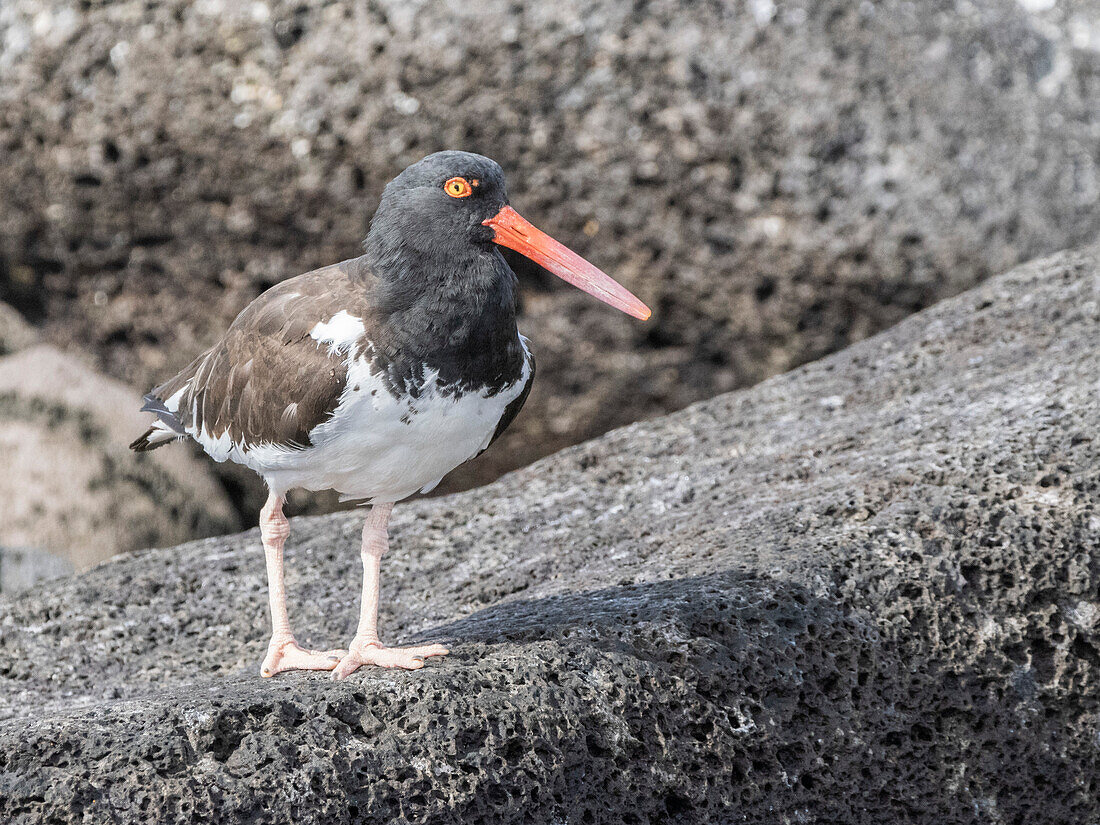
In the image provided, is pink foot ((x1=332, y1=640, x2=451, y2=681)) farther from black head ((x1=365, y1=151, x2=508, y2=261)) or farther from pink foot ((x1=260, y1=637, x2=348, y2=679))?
black head ((x1=365, y1=151, x2=508, y2=261))

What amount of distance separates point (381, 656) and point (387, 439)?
69 cm

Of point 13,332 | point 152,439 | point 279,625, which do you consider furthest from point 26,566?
point 279,625

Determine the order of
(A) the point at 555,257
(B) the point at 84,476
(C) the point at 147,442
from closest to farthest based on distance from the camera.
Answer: (A) the point at 555,257 → (C) the point at 147,442 → (B) the point at 84,476

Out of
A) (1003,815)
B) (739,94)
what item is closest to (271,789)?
(1003,815)

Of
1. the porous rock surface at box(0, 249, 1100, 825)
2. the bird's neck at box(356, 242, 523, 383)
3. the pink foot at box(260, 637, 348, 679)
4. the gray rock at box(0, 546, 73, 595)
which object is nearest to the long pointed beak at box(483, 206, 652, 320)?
the bird's neck at box(356, 242, 523, 383)

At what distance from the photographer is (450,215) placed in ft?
12.5

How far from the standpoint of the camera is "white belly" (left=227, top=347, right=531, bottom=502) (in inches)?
145

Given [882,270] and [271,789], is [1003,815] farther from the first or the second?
[882,270]

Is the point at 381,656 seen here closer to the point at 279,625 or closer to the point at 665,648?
the point at 279,625

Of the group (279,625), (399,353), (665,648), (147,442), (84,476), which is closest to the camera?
(399,353)

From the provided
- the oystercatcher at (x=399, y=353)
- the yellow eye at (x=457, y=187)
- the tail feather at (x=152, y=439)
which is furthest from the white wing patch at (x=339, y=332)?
the tail feather at (x=152, y=439)

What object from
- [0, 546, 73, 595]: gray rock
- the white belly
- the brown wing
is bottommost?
[0, 546, 73, 595]: gray rock

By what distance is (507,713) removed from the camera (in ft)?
11.4

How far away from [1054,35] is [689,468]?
4.27 metres
